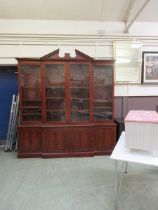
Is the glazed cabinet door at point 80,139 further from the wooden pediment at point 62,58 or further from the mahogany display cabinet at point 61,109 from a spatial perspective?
the wooden pediment at point 62,58

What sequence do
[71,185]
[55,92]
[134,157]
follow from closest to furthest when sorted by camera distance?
[134,157], [71,185], [55,92]

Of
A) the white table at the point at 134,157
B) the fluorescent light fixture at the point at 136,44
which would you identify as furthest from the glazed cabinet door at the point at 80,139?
the fluorescent light fixture at the point at 136,44

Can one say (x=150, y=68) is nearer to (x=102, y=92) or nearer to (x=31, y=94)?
(x=102, y=92)

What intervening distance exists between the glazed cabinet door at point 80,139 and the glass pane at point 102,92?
0.40m

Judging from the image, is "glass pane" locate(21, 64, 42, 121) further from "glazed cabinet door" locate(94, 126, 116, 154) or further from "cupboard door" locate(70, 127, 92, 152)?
"glazed cabinet door" locate(94, 126, 116, 154)

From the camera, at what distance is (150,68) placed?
4797 millimetres

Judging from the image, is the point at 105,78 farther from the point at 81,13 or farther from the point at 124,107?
the point at 81,13

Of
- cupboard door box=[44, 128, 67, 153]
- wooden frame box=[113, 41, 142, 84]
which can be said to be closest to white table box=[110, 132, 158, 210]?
cupboard door box=[44, 128, 67, 153]

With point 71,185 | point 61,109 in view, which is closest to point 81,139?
point 61,109

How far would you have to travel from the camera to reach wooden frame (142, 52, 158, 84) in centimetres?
477

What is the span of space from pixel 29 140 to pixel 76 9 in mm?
2961

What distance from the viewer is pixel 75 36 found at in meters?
4.61

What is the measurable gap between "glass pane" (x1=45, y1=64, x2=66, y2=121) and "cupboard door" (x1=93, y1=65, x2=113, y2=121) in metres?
0.71

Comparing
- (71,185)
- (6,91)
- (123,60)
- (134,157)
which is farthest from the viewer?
(6,91)
